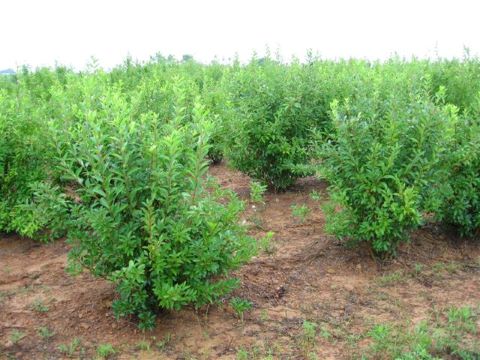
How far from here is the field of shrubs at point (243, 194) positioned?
3699mm

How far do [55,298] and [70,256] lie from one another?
631 millimetres

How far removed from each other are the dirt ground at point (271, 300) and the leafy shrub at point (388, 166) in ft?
1.40

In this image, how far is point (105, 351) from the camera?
3725mm

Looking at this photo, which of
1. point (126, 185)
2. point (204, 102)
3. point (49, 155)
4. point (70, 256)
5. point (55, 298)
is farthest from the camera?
point (204, 102)

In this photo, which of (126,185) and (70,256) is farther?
(70,256)

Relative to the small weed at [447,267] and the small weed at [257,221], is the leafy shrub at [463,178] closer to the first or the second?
the small weed at [447,267]

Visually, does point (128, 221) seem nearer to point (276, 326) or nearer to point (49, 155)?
point (276, 326)

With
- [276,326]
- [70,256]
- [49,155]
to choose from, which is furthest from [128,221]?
[49,155]

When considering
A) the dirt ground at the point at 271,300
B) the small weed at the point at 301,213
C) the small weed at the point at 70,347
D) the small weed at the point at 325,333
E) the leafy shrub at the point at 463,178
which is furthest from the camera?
the small weed at the point at 301,213

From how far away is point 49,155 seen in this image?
5293 mm

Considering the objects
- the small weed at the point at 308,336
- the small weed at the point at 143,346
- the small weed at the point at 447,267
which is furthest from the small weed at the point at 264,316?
the small weed at the point at 447,267

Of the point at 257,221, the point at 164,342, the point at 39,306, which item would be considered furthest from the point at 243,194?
the point at 164,342

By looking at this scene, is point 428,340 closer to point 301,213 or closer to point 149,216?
point 149,216

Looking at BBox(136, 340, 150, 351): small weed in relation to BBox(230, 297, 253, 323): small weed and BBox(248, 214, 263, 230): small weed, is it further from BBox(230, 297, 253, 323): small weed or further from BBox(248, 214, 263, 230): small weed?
BBox(248, 214, 263, 230): small weed
